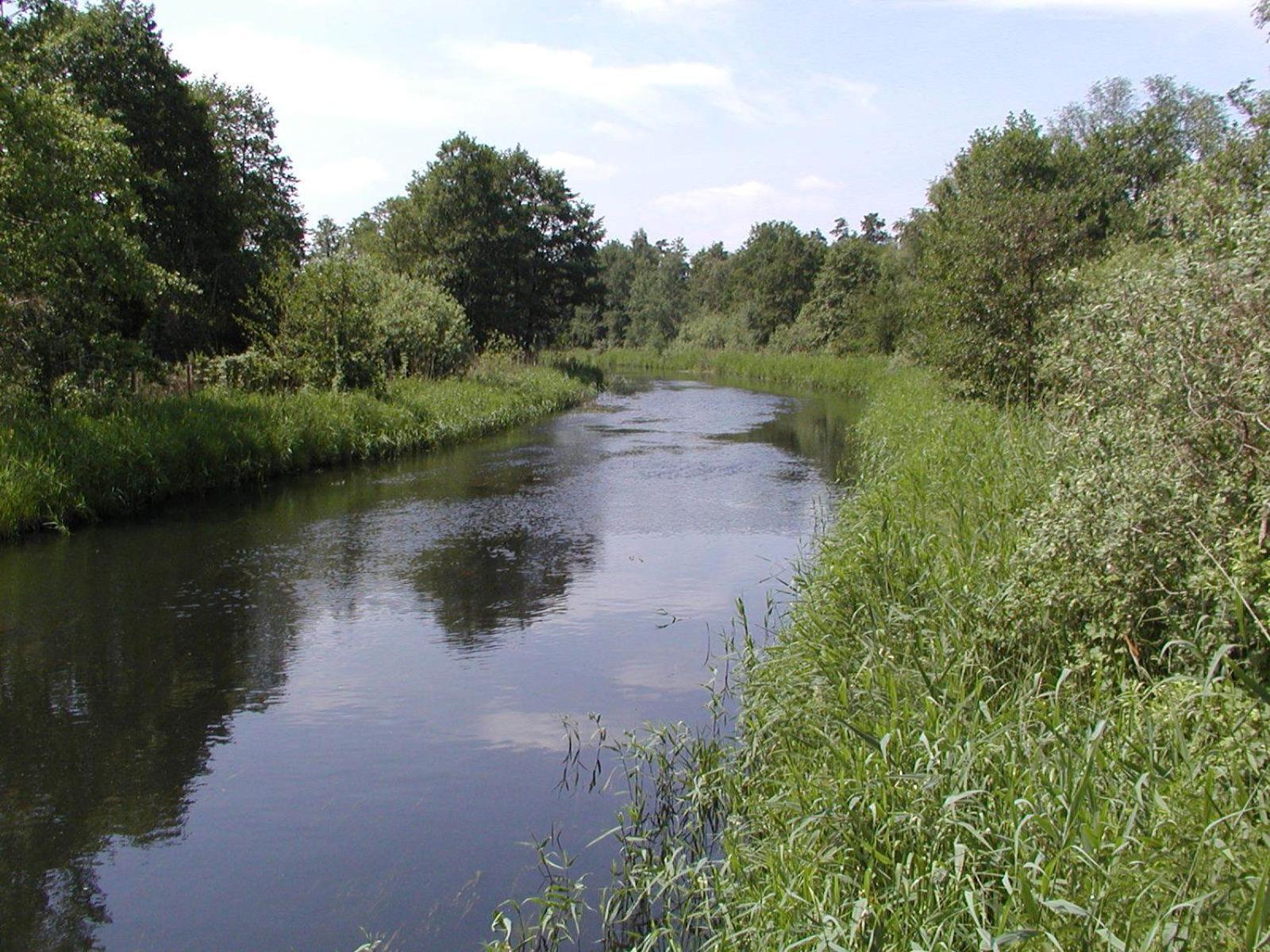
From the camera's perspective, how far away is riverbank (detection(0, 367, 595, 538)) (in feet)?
41.6

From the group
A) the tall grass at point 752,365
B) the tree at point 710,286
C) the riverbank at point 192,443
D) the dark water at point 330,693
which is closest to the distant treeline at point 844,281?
the riverbank at point 192,443

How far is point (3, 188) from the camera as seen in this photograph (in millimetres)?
13367

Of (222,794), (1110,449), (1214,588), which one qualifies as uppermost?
(1110,449)

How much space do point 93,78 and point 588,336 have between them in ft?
178

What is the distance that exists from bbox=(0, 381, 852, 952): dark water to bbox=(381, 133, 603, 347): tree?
26.5 meters

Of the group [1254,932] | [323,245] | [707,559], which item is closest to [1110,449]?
[1254,932]

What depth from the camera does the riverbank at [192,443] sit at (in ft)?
41.6

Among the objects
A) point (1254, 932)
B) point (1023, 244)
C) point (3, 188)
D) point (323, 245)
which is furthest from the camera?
point (323, 245)

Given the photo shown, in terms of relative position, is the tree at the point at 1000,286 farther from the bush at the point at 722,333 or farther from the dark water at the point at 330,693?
the bush at the point at 722,333

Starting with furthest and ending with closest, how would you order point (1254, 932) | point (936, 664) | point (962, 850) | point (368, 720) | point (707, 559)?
point (707, 559) < point (368, 720) < point (936, 664) < point (962, 850) < point (1254, 932)

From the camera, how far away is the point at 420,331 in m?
27.5

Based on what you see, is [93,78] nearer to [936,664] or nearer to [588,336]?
[936,664]

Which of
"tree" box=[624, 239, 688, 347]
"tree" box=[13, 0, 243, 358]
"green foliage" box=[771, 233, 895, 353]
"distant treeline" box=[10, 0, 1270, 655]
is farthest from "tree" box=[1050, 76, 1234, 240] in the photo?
"tree" box=[624, 239, 688, 347]

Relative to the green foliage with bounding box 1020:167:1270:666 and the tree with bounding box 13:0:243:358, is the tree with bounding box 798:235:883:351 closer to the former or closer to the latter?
the tree with bounding box 13:0:243:358
